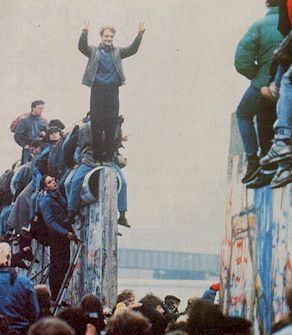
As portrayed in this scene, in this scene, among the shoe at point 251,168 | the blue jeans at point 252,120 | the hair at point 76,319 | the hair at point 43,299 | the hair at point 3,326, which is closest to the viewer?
the hair at point 76,319

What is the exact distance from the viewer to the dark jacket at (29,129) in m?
15.9

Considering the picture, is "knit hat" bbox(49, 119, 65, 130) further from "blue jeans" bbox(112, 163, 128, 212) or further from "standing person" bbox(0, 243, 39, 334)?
"standing person" bbox(0, 243, 39, 334)

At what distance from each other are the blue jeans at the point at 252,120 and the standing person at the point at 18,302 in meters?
2.60

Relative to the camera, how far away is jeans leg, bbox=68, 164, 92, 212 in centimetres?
1344

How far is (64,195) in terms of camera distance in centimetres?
1412

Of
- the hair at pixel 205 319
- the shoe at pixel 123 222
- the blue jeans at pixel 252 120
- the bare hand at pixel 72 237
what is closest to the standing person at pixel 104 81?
the shoe at pixel 123 222

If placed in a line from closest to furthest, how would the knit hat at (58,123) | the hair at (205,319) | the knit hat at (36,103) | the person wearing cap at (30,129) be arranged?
the hair at (205,319), the knit hat at (58,123), the knit hat at (36,103), the person wearing cap at (30,129)

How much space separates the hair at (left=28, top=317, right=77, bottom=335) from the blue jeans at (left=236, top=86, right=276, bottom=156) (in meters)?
4.48

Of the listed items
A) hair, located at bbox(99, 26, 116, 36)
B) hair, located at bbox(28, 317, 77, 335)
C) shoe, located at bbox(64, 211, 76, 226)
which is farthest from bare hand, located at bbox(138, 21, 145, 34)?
hair, located at bbox(28, 317, 77, 335)

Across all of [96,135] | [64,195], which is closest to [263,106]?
[96,135]

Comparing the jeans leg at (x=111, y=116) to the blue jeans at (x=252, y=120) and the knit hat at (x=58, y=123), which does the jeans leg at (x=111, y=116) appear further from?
the blue jeans at (x=252, y=120)

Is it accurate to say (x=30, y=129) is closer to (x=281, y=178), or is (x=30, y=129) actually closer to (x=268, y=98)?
(x=268, y=98)

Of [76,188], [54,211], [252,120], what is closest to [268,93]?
[252,120]

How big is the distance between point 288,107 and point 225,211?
5.93ft
